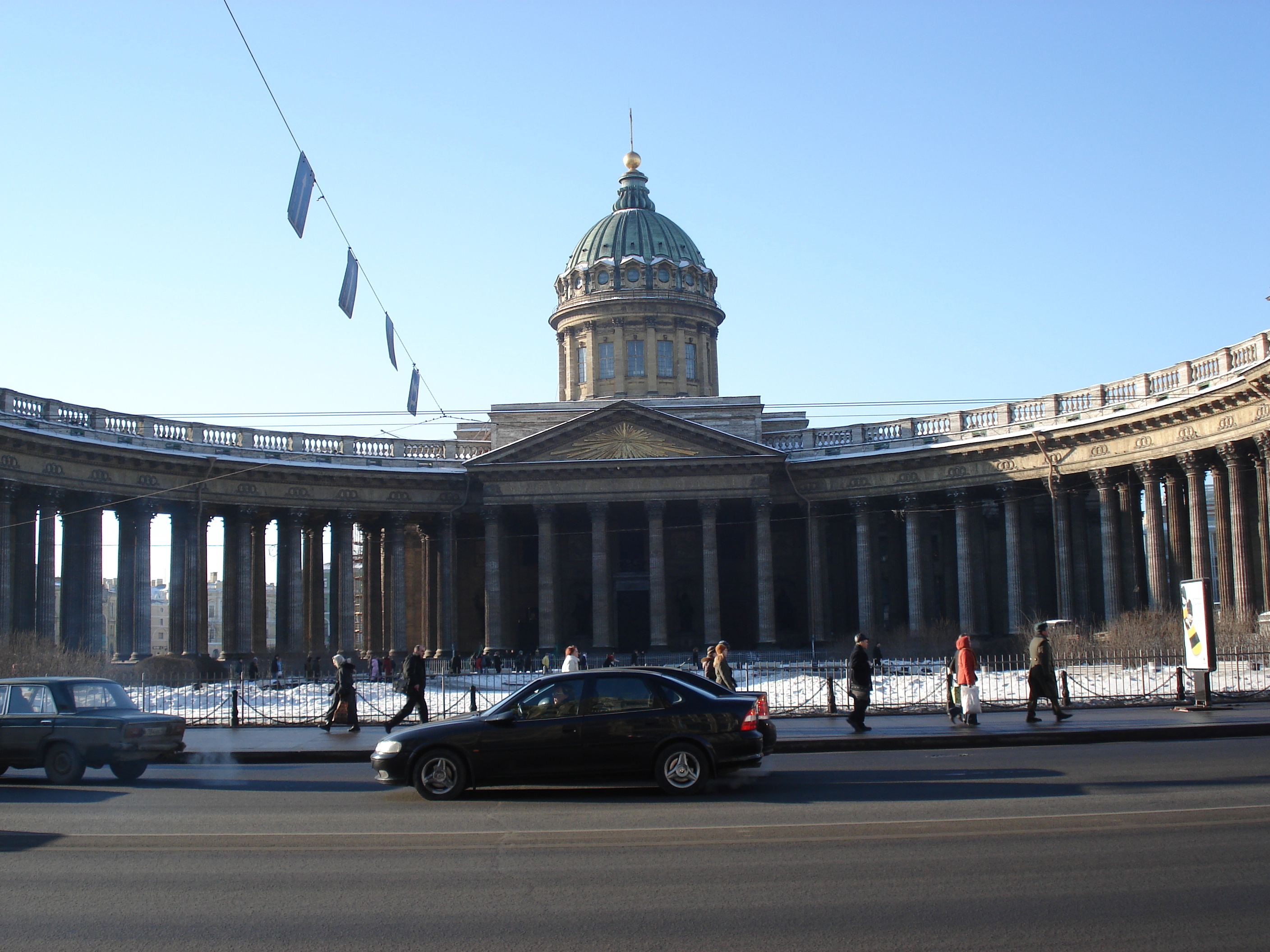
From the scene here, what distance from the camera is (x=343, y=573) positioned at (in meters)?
63.8

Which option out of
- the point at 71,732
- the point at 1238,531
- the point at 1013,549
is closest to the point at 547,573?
the point at 1013,549

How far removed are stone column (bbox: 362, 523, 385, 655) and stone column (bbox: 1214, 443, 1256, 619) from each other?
40959 mm

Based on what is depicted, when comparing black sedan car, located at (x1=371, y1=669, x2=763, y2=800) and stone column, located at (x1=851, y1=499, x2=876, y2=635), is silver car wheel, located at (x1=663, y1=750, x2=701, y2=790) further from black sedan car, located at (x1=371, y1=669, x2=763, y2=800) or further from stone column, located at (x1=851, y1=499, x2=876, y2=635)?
stone column, located at (x1=851, y1=499, x2=876, y2=635)

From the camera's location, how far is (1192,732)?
73.6 feet

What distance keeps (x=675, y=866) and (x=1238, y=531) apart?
4085cm

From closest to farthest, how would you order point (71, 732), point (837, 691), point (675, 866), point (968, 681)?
point (675, 866), point (71, 732), point (968, 681), point (837, 691)

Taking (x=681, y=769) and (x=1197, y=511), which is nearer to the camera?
(x=681, y=769)

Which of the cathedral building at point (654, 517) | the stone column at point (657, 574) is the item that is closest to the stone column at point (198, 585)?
the cathedral building at point (654, 517)

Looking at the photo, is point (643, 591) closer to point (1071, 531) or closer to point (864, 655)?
point (1071, 531)

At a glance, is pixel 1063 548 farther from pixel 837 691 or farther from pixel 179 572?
pixel 179 572

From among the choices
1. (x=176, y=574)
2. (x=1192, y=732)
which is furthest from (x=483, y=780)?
(x=176, y=574)

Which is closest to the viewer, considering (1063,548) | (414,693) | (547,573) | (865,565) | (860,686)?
(860,686)

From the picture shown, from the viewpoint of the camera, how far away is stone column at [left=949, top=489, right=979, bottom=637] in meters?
58.6

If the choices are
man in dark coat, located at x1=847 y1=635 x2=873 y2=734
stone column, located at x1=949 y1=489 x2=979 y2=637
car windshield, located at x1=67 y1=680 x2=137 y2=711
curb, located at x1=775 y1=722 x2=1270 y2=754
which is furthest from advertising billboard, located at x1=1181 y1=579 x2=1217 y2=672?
stone column, located at x1=949 y1=489 x2=979 y2=637
